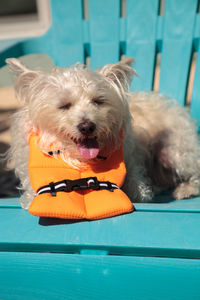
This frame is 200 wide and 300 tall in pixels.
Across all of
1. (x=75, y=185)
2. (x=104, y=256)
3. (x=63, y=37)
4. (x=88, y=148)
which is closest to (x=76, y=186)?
(x=75, y=185)

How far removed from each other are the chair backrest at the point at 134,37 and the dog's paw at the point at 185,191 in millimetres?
612

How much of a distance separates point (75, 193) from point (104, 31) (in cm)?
136

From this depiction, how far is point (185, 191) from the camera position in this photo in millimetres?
1744

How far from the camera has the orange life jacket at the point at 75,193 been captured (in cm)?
101

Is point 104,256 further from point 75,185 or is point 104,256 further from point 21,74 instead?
point 21,74

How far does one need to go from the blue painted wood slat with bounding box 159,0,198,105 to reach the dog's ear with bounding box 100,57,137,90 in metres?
0.81

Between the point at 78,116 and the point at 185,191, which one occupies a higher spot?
the point at 78,116

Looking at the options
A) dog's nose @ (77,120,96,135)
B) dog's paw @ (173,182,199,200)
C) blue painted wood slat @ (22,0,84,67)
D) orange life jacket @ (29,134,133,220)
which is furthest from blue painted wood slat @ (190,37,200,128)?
dog's nose @ (77,120,96,135)

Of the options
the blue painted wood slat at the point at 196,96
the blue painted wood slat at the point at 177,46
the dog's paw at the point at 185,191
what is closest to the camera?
the dog's paw at the point at 185,191

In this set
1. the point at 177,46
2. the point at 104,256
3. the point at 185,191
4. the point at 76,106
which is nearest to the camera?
the point at 104,256

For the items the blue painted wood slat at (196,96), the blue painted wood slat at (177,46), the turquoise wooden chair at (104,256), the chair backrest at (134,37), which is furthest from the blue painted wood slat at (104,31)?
the turquoise wooden chair at (104,256)

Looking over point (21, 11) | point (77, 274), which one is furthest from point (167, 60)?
point (21, 11)

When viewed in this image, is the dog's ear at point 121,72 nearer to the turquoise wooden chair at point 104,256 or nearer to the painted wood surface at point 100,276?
the turquoise wooden chair at point 104,256

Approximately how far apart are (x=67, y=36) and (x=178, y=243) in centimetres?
166
